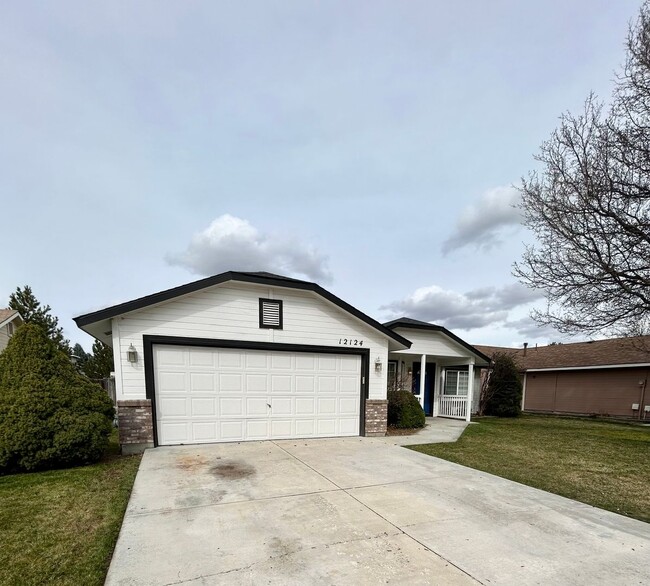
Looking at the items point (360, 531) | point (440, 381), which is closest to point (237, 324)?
point (360, 531)

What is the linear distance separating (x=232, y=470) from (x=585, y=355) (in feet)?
74.8

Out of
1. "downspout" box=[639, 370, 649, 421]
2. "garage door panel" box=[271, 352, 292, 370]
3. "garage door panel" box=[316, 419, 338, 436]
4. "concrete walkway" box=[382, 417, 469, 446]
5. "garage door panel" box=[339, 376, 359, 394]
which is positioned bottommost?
"downspout" box=[639, 370, 649, 421]

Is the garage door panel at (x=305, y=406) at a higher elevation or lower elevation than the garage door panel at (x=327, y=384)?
lower

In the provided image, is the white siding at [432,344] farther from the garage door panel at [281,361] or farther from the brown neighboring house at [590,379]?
the brown neighboring house at [590,379]

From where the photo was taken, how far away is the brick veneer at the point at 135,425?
7.25 metres

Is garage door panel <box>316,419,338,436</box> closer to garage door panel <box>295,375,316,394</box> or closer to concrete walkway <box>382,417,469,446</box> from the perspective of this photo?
garage door panel <box>295,375,316,394</box>

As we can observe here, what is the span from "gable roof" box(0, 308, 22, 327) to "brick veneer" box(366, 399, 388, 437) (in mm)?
18930

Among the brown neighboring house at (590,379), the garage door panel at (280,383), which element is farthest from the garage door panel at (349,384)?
the brown neighboring house at (590,379)

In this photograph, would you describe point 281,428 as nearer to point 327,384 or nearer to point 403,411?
point 327,384

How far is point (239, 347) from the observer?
834 centimetres

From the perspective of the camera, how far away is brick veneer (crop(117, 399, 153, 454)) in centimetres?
725

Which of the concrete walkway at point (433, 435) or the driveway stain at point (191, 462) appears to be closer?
the driveway stain at point (191, 462)

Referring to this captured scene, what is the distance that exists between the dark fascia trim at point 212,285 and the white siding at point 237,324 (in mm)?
181

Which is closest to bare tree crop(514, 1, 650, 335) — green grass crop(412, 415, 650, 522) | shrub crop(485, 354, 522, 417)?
green grass crop(412, 415, 650, 522)
